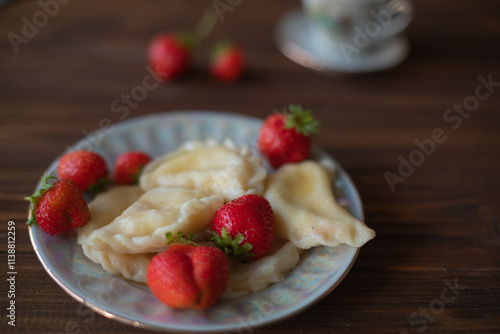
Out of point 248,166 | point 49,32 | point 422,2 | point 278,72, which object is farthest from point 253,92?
point 422,2

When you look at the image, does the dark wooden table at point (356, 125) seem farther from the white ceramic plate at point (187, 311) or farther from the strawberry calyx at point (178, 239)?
the strawberry calyx at point (178, 239)

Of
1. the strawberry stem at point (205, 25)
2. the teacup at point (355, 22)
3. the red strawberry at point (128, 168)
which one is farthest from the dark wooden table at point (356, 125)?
the red strawberry at point (128, 168)

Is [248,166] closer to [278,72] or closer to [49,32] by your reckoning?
[278,72]

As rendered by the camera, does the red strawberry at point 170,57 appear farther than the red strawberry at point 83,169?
Yes

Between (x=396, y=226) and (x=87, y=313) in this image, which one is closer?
(x=87, y=313)

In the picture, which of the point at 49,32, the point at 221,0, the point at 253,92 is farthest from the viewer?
the point at 221,0

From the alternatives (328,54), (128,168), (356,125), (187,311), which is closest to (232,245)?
(187,311)

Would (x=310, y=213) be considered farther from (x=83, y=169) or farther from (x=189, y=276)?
(x=83, y=169)
